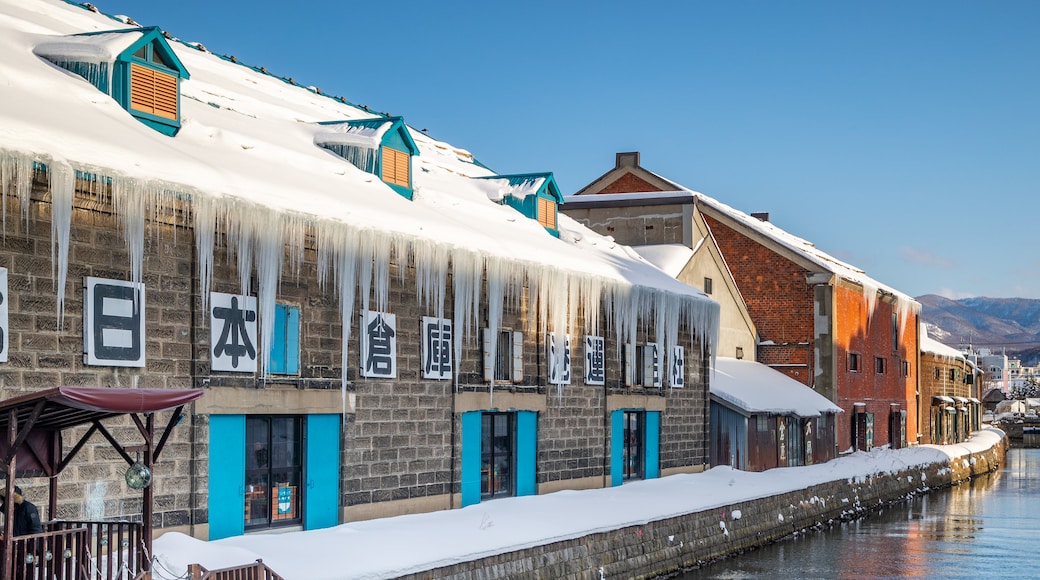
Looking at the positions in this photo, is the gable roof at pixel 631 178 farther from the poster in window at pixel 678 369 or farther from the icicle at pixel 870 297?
the poster in window at pixel 678 369

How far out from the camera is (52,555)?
1084 centimetres

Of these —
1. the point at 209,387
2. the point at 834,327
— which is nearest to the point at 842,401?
the point at 834,327

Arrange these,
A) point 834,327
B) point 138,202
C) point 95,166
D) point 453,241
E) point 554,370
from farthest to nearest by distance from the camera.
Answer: point 834,327
point 554,370
point 453,241
point 138,202
point 95,166

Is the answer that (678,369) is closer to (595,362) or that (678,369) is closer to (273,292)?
(595,362)

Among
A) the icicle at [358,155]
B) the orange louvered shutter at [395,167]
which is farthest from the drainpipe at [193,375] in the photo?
the orange louvered shutter at [395,167]

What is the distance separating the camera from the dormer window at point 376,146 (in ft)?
65.8

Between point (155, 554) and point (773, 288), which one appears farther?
point (773, 288)

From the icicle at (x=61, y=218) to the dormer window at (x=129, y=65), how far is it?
2571 mm

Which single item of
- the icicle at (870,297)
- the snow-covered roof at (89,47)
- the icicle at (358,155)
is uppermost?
the snow-covered roof at (89,47)

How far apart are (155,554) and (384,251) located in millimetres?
5849

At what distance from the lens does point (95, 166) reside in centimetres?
1290

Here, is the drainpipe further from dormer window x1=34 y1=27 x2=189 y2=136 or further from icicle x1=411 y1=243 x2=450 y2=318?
icicle x1=411 y1=243 x2=450 y2=318

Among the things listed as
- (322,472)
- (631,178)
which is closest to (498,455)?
(322,472)

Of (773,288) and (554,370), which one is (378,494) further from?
(773,288)
